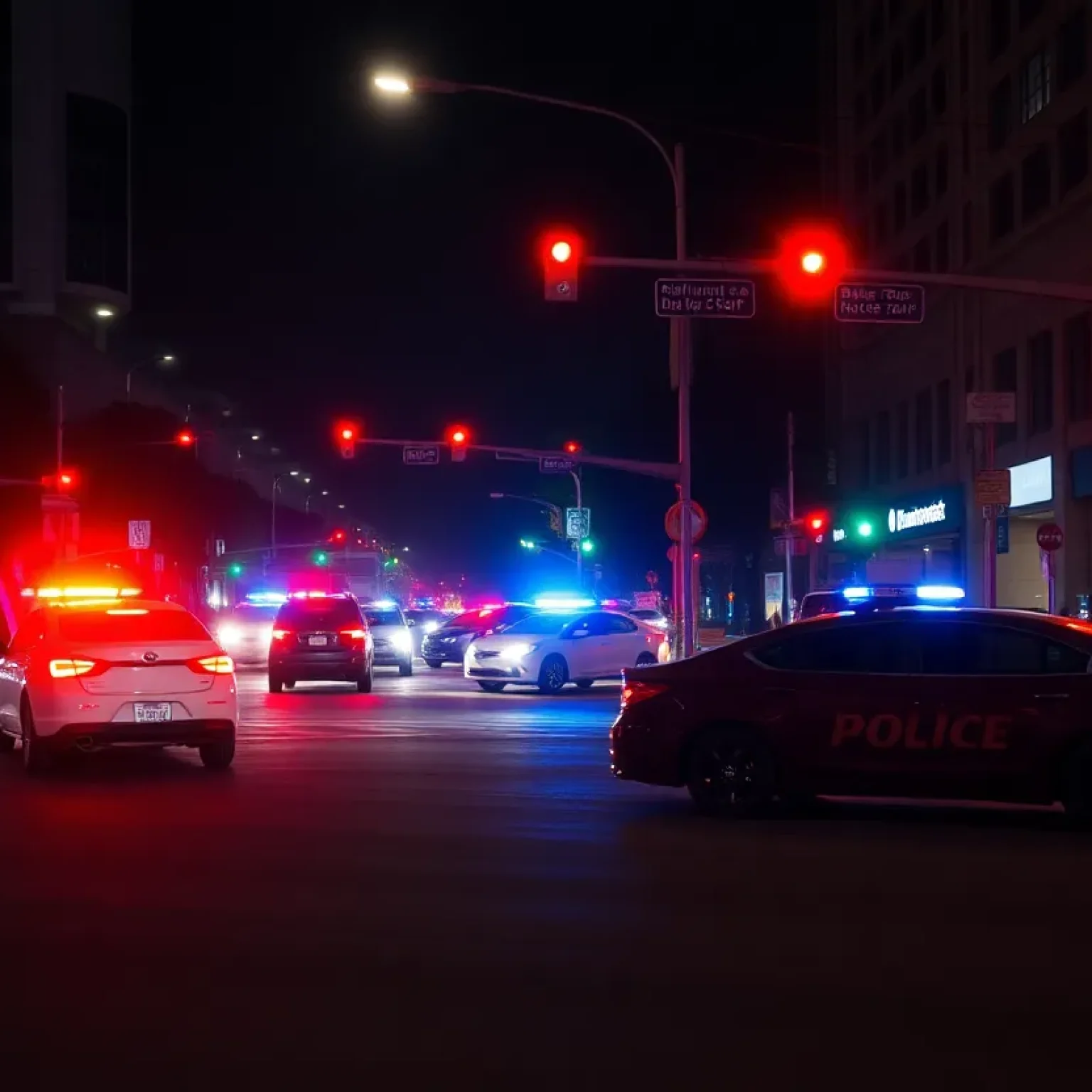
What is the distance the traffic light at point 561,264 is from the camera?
22562 millimetres

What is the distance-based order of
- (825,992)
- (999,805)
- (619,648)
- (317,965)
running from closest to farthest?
(825,992), (317,965), (999,805), (619,648)

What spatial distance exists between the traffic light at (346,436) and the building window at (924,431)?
84.1ft

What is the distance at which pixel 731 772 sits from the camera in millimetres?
13555

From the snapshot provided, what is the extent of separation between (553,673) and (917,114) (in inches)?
1432

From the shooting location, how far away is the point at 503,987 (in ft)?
25.7

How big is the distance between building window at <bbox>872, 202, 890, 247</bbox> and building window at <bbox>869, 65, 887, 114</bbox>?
12.0 ft

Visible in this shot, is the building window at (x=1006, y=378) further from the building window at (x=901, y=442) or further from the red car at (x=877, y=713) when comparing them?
the red car at (x=877, y=713)

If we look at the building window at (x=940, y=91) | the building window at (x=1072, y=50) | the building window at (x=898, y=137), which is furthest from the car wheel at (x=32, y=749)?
the building window at (x=898, y=137)

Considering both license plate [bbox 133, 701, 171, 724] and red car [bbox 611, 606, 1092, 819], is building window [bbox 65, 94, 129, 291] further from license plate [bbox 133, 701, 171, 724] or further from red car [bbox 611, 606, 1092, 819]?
red car [bbox 611, 606, 1092, 819]

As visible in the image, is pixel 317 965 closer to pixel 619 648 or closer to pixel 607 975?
pixel 607 975

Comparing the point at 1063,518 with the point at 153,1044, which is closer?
the point at 153,1044

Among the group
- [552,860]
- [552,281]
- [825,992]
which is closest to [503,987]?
[825,992]

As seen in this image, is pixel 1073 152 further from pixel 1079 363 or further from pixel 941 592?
pixel 941 592

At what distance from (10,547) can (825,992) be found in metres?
75.1
